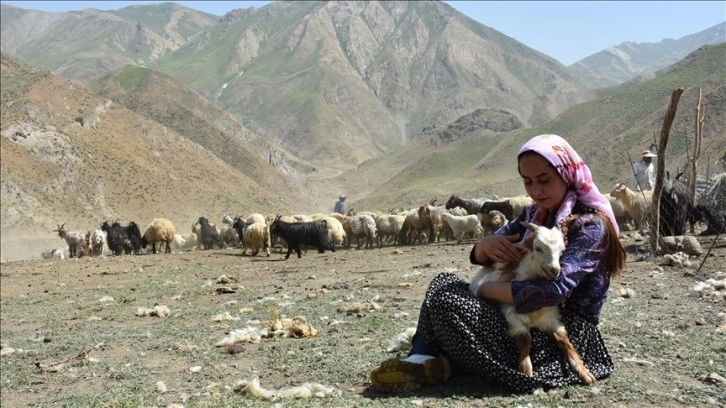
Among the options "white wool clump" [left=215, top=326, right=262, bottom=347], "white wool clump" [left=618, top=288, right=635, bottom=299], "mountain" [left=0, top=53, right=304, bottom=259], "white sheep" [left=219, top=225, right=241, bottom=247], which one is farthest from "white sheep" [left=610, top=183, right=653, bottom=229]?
"mountain" [left=0, top=53, right=304, bottom=259]

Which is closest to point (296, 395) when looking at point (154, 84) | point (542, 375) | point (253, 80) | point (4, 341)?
point (542, 375)

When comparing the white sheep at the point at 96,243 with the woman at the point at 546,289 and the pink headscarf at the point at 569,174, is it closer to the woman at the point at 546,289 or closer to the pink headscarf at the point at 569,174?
the woman at the point at 546,289

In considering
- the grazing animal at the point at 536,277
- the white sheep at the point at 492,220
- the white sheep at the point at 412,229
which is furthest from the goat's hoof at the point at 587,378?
the white sheep at the point at 412,229

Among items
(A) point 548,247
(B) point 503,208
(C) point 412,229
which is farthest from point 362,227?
(A) point 548,247

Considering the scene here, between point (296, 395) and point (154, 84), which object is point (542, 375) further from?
point (154, 84)

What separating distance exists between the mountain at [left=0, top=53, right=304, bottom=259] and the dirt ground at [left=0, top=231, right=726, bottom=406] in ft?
82.4

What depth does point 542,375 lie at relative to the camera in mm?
3566

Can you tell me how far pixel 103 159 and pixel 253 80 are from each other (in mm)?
131484

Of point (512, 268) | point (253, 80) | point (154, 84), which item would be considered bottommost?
point (512, 268)

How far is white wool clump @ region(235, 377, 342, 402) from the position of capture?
161 inches

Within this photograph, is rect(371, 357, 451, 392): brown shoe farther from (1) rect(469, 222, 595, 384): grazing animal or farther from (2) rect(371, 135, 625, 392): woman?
(1) rect(469, 222, 595, 384): grazing animal

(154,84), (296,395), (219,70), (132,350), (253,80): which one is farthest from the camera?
(219,70)

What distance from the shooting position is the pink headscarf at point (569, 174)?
3496 mm

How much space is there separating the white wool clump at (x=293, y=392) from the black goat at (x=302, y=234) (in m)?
12.3
